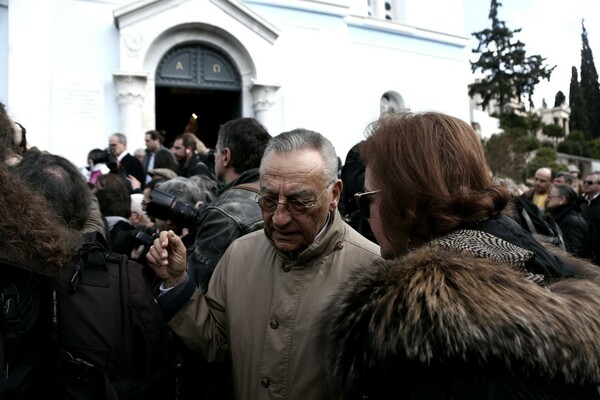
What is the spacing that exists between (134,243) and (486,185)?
102 inches

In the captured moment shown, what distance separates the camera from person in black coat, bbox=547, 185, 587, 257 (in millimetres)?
6652

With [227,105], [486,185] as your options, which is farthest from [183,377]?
[227,105]

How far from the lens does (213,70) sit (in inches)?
530

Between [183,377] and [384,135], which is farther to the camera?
[183,377]

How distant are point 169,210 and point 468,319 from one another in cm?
166

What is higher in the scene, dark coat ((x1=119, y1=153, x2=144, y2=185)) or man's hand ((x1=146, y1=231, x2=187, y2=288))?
dark coat ((x1=119, y1=153, x2=144, y2=185))

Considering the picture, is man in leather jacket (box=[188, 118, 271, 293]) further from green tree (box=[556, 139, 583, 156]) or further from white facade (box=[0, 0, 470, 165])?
green tree (box=[556, 139, 583, 156])

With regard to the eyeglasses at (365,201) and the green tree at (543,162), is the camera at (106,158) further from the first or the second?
the green tree at (543,162)

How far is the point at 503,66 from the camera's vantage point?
138ft

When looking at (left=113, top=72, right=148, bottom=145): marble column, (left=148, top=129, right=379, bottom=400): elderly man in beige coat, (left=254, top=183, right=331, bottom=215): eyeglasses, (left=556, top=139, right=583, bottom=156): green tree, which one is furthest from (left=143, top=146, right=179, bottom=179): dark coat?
→ (left=556, top=139, right=583, bottom=156): green tree

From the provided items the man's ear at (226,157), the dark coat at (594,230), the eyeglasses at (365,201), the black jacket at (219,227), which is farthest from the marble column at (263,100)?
the eyeglasses at (365,201)

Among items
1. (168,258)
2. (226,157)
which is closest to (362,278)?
(168,258)

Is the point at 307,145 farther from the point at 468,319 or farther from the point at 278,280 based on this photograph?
the point at 468,319

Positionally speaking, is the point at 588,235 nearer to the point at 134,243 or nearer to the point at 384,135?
the point at 134,243
